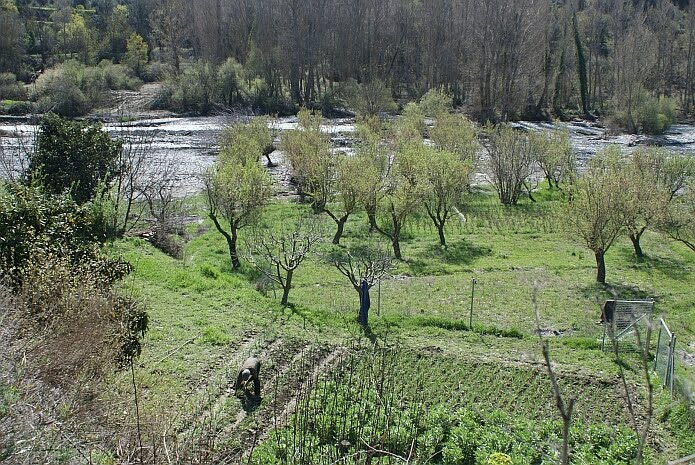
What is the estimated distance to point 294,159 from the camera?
35.6 metres

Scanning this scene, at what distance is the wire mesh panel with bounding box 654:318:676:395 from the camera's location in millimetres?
13219

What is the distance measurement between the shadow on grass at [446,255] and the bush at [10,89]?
54020 mm

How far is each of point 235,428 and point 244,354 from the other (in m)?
3.22

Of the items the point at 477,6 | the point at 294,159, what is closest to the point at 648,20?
the point at 477,6

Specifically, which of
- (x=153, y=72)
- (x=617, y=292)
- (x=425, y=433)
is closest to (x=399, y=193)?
(x=617, y=292)

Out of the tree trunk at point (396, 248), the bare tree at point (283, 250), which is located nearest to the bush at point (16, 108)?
the bare tree at point (283, 250)

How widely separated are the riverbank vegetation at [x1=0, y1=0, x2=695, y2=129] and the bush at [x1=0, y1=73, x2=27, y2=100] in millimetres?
197

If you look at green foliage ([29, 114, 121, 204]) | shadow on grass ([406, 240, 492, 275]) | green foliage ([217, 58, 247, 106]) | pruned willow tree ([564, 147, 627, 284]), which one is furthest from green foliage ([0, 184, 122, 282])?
green foliage ([217, 58, 247, 106])

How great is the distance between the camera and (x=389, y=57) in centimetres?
8131

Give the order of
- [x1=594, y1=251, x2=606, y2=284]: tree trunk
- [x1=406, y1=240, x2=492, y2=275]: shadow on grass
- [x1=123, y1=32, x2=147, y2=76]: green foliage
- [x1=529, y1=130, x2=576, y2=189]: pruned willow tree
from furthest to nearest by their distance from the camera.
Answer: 1. [x1=123, y1=32, x2=147, y2=76]: green foliage
2. [x1=529, y1=130, x2=576, y2=189]: pruned willow tree
3. [x1=406, y1=240, x2=492, y2=275]: shadow on grass
4. [x1=594, y1=251, x2=606, y2=284]: tree trunk

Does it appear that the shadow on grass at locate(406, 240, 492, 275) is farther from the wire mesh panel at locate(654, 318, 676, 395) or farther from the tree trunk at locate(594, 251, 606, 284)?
the wire mesh panel at locate(654, 318, 676, 395)

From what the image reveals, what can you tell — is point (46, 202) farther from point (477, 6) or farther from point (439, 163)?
point (477, 6)

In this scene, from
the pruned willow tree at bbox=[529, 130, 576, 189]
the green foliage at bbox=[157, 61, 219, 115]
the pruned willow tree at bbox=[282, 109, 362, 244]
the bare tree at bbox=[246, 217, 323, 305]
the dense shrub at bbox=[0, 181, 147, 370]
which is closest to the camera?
the dense shrub at bbox=[0, 181, 147, 370]

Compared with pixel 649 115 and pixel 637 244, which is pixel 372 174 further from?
pixel 649 115
